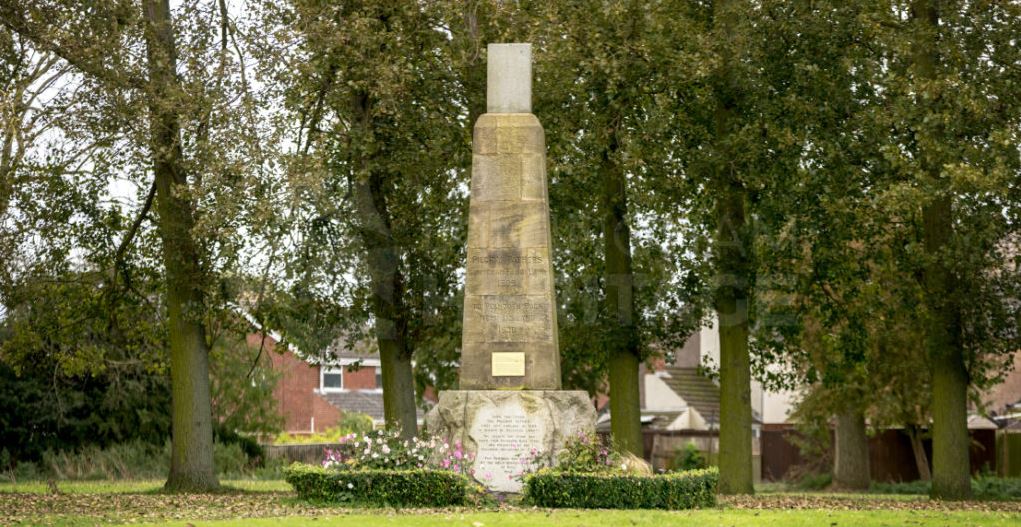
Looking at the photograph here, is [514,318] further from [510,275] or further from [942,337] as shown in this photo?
[942,337]

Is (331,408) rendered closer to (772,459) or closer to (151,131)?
(772,459)

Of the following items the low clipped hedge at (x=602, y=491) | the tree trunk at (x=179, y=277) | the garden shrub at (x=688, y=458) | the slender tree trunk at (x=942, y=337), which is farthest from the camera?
the garden shrub at (x=688, y=458)

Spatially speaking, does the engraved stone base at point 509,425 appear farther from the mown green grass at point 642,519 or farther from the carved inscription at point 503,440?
the mown green grass at point 642,519

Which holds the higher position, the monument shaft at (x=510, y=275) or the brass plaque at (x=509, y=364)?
the monument shaft at (x=510, y=275)

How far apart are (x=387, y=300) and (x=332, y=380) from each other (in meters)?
36.0

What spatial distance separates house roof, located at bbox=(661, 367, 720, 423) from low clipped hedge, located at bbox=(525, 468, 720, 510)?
143 feet

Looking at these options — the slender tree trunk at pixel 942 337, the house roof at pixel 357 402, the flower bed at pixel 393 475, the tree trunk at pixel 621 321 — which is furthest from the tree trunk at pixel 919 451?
the house roof at pixel 357 402

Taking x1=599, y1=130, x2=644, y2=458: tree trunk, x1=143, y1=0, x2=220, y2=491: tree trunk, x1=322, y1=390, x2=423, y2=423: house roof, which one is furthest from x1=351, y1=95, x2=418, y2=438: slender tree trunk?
x1=322, y1=390, x2=423, y2=423: house roof

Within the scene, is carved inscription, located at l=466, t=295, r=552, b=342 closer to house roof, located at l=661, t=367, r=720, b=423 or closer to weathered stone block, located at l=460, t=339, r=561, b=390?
weathered stone block, located at l=460, t=339, r=561, b=390

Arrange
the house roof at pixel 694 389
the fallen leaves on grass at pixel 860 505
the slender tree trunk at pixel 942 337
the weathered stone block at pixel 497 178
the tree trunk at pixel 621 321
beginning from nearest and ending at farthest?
1. the weathered stone block at pixel 497 178
2. the fallen leaves on grass at pixel 860 505
3. the slender tree trunk at pixel 942 337
4. the tree trunk at pixel 621 321
5. the house roof at pixel 694 389

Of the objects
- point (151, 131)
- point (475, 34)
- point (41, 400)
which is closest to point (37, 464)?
point (41, 400)

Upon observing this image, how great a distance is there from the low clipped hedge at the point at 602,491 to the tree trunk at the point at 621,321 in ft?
32.2

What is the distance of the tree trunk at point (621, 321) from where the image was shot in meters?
28.9

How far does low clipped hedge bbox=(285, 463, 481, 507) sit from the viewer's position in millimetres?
18547
